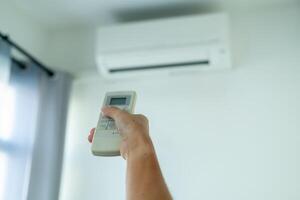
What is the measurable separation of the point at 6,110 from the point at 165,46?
80 cm

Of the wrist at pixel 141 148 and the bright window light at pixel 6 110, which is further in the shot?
the bright window light at pixel 6 110

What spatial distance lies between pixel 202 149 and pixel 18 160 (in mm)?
850

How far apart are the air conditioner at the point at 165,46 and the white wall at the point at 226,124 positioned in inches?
3.7

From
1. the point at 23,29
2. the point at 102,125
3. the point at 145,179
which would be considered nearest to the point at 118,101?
the point at 102,125

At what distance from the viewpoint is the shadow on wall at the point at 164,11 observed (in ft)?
6.93

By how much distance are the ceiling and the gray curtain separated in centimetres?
33

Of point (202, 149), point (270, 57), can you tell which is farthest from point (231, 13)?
point (202, 149)

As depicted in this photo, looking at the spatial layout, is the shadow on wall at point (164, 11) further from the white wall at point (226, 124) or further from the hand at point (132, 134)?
the hand at point (132, 134)

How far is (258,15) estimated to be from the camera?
7.07ft

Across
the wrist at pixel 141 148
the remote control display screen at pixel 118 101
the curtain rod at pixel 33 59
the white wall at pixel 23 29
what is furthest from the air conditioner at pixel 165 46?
the wrist at pixel 141 148

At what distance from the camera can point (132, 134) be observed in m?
0.92

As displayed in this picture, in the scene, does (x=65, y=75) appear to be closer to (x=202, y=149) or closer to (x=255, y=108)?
(x=202, y=149)

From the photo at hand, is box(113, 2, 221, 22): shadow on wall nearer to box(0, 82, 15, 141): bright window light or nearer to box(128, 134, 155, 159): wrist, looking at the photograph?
box(0, 82, 15, 141): bright window light

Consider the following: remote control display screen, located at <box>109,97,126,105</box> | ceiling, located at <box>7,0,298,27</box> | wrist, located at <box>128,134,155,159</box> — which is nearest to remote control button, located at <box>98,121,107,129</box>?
remote control display screen, located at <box>109,97,126,105</box>
